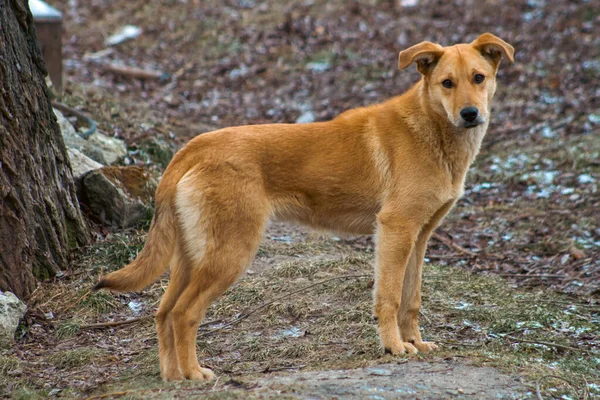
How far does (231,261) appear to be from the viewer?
4797 mm

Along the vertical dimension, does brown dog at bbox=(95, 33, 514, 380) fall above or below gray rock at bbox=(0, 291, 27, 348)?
above

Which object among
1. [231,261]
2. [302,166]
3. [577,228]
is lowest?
[577,228]

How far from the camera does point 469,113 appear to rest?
198 inches

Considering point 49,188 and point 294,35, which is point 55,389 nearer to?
point 49,188

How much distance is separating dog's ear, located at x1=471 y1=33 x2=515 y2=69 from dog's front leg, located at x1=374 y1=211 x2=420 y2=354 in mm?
1391

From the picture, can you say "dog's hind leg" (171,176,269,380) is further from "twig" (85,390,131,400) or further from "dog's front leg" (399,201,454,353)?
"dog's front leg" (399,201,454,353)

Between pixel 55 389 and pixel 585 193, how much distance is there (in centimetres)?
658

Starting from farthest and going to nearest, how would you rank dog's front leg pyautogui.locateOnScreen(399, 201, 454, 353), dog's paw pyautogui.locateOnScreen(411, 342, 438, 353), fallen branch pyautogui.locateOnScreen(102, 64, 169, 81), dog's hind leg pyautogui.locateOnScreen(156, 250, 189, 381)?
fallen branch pyautogui.locateOnScreen(102, 64, 169, 81) < dog's front leg pyautogui.locateOnScreen(399, 201, 454, 353) < dog's paw pyautogui.locateOnScreen(411, 342, 438, 353) < dog's hind leg pyautogui.locateOnScreen(156, 250, 189, 381)

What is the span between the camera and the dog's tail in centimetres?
466

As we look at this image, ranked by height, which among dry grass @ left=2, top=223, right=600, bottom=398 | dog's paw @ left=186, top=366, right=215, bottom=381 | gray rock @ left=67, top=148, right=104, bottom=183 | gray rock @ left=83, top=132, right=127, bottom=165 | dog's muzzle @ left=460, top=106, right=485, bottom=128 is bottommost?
dry grass @ left=2, top=223, right=600, bottom=398

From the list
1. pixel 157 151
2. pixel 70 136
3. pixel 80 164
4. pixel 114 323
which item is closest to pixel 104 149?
pixel 70 136

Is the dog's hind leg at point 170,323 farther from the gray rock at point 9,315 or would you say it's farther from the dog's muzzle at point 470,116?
the dog's muzzle at point 470,116

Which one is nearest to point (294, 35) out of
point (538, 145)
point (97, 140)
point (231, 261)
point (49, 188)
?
point (538, 145)

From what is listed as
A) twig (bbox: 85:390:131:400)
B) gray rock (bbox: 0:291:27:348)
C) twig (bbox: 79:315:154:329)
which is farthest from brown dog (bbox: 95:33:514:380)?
gray rock (bbox: 0:291:27:348)
